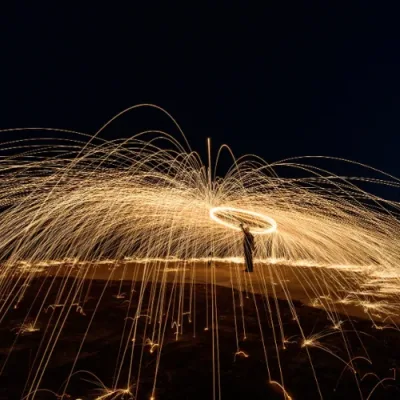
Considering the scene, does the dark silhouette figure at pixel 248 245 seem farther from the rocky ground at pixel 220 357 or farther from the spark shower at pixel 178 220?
the rocky ground at pixel 220 357

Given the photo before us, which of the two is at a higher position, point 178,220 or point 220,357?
point 178,220

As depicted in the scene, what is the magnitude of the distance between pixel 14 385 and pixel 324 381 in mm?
3581

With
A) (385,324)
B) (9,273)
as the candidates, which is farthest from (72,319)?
(9,273)

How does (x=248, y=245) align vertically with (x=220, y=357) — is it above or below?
above

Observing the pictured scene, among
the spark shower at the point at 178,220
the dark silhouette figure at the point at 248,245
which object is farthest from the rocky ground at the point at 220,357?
the dark silhouette figure at the point at 248,245

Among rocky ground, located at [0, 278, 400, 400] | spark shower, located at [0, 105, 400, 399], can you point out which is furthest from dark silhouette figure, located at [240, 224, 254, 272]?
rocky ground, located at [0, 278, 400, 400]

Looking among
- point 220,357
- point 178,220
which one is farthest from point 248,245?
point 220,357

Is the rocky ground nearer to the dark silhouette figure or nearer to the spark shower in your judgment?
the spark shower

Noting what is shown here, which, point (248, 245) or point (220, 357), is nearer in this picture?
point (220, 357)

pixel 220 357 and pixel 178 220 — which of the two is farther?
pixel 178 220

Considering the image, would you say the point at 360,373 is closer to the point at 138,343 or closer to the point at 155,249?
the point at 138,343

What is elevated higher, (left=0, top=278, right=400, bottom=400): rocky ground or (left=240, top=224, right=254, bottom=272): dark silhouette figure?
(left=240, top=224, right=254, bottom=272): dark silhouette figure

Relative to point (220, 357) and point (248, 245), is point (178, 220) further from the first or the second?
point (220, 357)

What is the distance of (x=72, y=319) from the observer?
6.88m
